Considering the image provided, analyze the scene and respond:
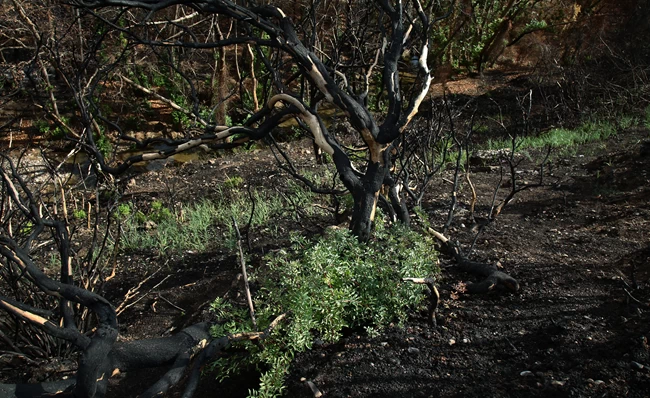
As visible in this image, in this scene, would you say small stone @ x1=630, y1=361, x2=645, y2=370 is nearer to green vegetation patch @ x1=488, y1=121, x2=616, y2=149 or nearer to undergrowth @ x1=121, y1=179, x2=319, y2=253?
undergrowth @ x1=121, y1=179, x2=319, y2=253

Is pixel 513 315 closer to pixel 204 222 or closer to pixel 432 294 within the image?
pixel 432 294

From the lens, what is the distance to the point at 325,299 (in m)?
2.53

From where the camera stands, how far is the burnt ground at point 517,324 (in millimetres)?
2223

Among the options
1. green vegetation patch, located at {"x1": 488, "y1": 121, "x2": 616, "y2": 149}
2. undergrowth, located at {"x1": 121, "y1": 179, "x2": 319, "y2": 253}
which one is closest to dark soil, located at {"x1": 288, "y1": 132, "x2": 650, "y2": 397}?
undergrowth, located at {"x1": 121, "y1": 179, "x2": 319, "y2": 253}

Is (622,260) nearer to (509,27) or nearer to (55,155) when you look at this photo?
(509,27)

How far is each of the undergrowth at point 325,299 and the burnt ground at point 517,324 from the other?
108mm

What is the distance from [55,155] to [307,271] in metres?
11.5

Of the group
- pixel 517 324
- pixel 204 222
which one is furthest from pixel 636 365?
pixel 204 222

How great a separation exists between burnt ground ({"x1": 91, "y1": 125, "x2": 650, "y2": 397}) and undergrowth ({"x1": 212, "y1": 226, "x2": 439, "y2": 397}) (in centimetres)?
11

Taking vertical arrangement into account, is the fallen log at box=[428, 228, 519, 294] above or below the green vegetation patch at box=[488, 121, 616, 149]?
below

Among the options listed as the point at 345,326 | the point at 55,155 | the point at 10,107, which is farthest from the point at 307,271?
the point at 10,107

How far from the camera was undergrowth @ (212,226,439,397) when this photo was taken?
8.11ft

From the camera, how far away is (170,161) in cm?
1166

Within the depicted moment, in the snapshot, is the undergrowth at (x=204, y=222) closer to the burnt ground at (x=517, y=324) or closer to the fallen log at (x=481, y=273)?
the burnt ground at (x=517, y=324)
